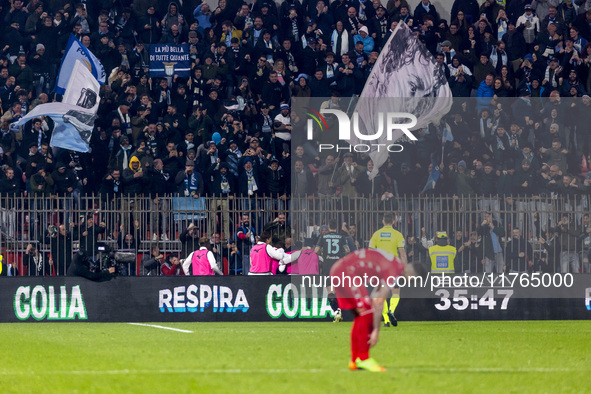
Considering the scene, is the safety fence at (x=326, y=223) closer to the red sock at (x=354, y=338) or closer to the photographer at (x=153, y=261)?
the photographer at (x=153, y=261)

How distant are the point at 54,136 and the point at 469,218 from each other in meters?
10.3

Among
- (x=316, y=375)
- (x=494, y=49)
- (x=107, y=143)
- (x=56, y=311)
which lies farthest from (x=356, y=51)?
(x=316, y=375)

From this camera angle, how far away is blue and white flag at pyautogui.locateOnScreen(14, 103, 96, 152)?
82.9ft

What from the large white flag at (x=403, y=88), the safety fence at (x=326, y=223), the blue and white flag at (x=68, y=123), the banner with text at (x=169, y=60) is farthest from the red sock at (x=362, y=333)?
the banner with text at (x=169, y=60)

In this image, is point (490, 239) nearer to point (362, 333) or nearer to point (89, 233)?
point (89, 233)

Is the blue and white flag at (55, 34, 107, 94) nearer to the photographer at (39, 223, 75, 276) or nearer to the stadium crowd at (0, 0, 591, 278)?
the stadium crowd at (0, 0, 591, 278)

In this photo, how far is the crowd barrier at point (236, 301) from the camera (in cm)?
2122

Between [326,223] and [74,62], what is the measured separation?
28.7ft

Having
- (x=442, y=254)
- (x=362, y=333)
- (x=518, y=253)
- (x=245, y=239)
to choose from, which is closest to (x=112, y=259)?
(x=245, y=239)

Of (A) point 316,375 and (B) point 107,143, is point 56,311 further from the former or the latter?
(A) point 316,375

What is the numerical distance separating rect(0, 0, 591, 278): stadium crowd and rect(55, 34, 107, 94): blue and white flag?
318mm

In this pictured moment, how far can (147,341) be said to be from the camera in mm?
16312

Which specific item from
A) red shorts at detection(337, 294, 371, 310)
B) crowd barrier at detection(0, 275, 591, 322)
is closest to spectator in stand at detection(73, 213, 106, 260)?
Result: crowd barrier at detection(0, 275, 591, 322)

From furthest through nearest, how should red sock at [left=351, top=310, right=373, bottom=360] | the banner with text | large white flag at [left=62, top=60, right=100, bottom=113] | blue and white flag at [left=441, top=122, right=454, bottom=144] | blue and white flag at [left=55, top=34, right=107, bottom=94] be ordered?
1. the banner with text
2. blue and white flag at [left=55, top=34, right=107, bottom=94]
3. large white flag at [left=62, top=60, right=100, bottom=113]
4. blue and white flag at [left=441, top=122, right=454, bottom=144]
5. red sock at [left=351, top=310, right=373, bottom=360]
